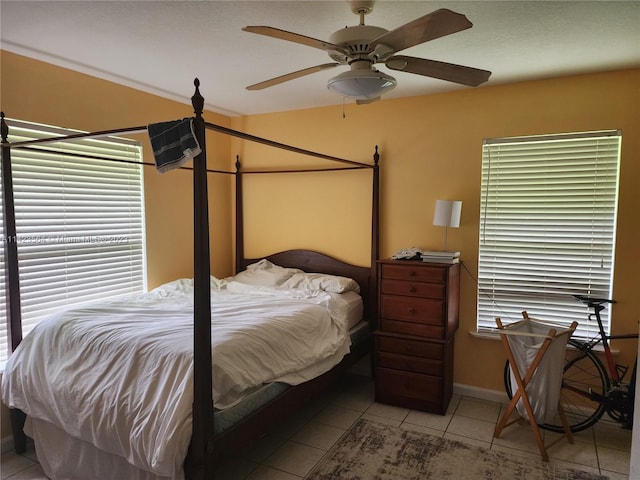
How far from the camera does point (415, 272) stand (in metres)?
3.05

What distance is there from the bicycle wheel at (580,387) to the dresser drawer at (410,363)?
530 mm

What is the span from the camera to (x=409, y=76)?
9.70 ft

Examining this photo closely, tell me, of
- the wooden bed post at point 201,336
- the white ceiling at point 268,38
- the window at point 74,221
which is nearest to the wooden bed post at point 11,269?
the window at point 74,221

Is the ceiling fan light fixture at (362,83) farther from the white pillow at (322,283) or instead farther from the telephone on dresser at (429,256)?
the white pillow at (322,283)

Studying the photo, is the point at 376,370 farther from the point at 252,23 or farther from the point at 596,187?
the point at 252,23

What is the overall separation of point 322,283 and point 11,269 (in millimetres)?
2157

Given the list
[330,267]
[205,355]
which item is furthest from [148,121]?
[205,355]

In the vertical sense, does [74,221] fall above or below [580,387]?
above

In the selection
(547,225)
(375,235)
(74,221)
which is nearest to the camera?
Result: (74,221)

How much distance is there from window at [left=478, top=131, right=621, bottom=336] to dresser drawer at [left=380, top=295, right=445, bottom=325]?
549 millimetres

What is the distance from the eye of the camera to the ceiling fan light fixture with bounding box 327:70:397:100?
182 cm

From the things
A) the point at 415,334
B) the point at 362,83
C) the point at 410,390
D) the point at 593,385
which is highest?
the point at 362,83

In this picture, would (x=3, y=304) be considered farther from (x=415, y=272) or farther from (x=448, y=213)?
(x=448, y=213)

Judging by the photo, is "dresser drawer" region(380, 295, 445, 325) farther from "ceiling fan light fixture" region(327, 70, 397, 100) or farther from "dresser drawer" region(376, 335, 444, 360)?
"ceiling fan light fixture" region(327, 70, 397, 100)
